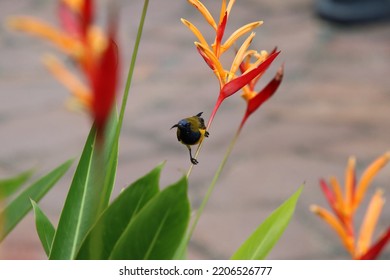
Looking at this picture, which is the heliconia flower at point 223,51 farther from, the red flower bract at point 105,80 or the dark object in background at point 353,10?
the dark object in background at point 353,10

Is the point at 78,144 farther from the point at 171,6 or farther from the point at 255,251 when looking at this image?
the point at 255,251

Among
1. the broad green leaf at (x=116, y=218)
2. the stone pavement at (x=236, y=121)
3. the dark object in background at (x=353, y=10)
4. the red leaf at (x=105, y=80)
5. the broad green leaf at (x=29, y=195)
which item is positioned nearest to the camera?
the red leaf at (x=105, y=80)

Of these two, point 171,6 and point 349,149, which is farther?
point 171,6

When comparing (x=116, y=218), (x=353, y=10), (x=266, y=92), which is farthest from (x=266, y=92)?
(x=353, y=10)

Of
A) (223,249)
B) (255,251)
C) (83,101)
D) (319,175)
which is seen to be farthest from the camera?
(319,175)

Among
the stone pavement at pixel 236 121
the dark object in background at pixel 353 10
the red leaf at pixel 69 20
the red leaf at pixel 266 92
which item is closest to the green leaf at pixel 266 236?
the red leaf at pixel 266 92

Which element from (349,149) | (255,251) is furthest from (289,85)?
(255,251)
